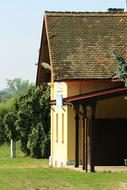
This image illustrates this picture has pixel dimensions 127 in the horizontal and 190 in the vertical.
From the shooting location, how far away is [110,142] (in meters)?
30.2

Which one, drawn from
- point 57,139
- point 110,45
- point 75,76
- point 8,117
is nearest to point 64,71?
point 75,76

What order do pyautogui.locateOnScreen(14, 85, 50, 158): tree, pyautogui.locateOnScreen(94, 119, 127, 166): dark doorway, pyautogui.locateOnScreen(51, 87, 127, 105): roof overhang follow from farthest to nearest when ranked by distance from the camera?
pyautogui.locateOnScreen(14, 85, 50, 158): tree, pyautogui.locateOnScreen(94, 119, 127, 166): dark doorway, pyautogui.locateOnScreen(51, 87, 127, 105): roof overhang

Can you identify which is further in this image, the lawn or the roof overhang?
the roof overhang

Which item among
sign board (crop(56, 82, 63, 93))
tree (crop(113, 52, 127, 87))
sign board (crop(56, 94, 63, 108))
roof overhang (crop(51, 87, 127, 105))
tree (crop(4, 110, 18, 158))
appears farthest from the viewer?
tree (crop(4, 110, 18, 158))

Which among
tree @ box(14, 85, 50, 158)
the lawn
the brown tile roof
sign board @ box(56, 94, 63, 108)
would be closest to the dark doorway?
sign board @ box(56, 94, 63, 108)

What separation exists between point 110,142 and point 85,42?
4.90 m

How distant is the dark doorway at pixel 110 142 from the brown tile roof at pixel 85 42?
2.01 m

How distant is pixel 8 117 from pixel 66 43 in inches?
597

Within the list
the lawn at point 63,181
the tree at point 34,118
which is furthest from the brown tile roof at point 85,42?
the tree at point 34,118

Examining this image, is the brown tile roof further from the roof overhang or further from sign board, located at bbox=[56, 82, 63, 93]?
the roof overhang

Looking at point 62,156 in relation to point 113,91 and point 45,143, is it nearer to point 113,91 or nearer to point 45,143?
point 113,91

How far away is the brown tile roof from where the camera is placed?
99.5 ft

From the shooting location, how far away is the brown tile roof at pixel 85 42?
3033 cm

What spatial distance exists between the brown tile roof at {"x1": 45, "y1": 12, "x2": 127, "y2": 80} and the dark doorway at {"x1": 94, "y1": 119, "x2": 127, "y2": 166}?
79.3 inches
